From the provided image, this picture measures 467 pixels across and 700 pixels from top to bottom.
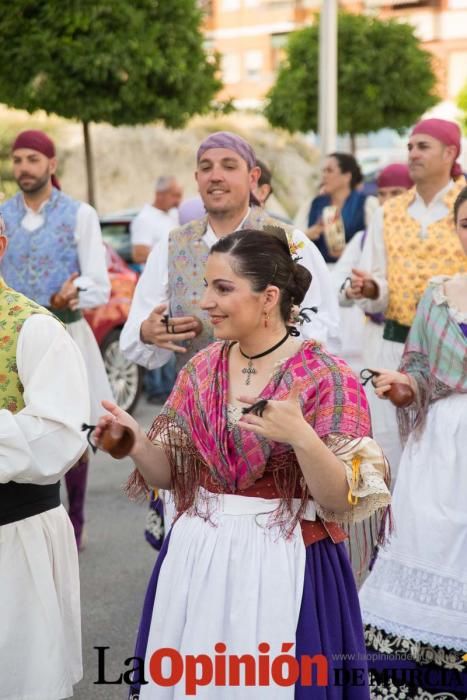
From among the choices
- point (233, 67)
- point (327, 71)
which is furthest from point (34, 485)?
point (233, 67)

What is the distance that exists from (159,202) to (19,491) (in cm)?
844

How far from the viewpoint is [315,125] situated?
19.7m

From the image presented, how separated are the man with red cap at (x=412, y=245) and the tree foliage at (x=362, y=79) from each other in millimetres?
13724

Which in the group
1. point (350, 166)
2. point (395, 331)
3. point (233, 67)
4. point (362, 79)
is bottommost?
point (395, 331)

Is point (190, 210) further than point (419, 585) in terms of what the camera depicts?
Yes

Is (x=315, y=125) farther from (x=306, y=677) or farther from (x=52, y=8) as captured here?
(x=306, y=677)

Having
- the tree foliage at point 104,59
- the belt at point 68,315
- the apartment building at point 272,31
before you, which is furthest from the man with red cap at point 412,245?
the apartment building at point 272,31

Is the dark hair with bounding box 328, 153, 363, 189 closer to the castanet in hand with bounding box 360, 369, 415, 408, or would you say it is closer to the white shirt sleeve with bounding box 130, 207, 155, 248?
the white shirt sleeve with bounding box 130, 207, 155, 248

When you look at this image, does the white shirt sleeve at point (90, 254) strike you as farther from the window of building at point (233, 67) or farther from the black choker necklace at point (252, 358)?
the window of building at point (233, 67)

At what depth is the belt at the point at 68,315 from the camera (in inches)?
249

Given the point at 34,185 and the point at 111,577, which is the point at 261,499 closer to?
the point at 111,577

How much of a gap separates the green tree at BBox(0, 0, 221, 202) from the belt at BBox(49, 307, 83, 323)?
21.8ft

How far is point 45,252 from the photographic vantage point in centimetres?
633

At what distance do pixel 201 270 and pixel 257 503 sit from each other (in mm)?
1810
